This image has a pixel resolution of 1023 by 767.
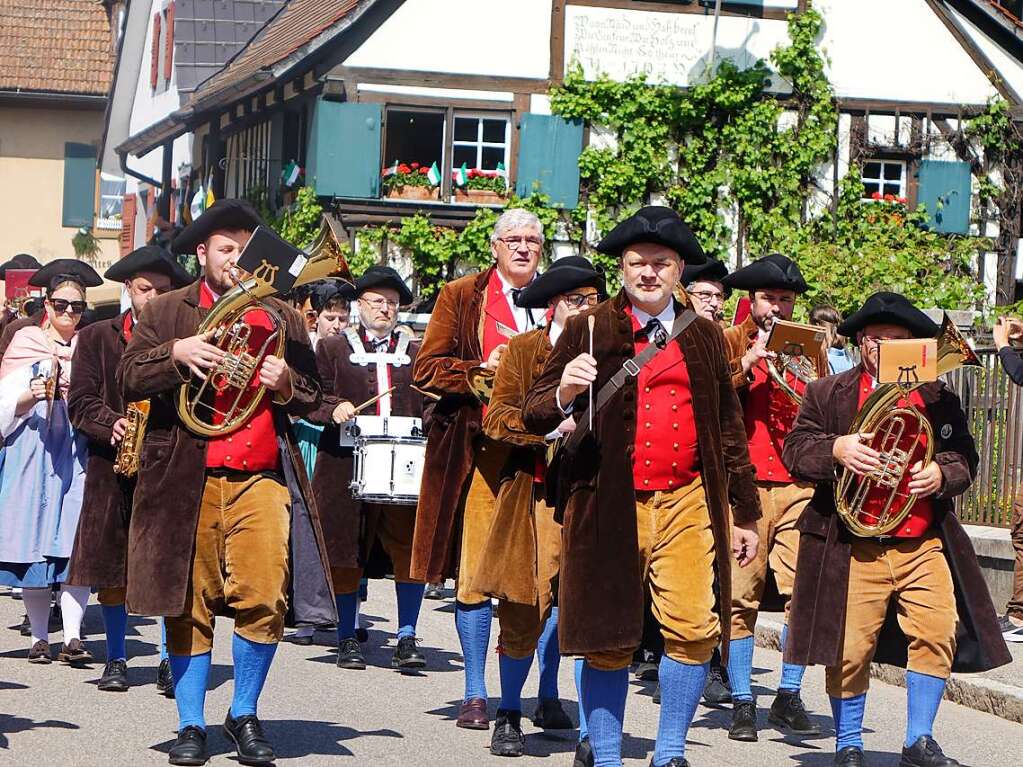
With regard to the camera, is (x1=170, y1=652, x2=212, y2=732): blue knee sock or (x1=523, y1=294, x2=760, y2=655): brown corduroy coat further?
(x1=170, y1=652, x2=212, y2=732): blue knee sock

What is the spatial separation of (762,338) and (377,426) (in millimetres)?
2519

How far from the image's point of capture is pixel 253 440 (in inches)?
310

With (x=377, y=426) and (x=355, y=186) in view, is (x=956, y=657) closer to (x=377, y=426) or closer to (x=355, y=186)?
(x=377, y=426)

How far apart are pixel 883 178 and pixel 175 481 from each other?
22.5 metres

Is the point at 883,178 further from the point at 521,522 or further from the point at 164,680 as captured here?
the point at 521,522

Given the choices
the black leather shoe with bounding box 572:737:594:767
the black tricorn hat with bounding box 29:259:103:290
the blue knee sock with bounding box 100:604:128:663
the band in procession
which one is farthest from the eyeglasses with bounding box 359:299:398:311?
the black leather shoe with bounding box 572:737:594:767

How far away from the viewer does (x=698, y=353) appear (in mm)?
7250

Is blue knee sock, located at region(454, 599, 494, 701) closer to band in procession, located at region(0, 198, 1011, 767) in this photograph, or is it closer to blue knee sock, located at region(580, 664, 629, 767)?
band in procession, located at region(0, 198, 1011, 767)

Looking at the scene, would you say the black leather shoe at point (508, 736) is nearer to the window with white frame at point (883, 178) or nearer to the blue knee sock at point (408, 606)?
the blue knee sock at point (408, 606)

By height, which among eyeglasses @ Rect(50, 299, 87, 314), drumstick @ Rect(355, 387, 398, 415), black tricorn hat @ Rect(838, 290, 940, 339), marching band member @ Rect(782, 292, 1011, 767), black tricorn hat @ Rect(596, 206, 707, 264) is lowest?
marching band member @ Rect(782, 292, 1011, 767)

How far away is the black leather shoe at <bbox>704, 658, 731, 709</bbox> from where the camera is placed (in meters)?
10.2

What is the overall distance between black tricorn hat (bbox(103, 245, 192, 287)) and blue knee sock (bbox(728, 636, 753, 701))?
10.9 feet

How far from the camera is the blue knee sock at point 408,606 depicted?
1112 centimetres

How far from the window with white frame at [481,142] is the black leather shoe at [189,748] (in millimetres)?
20111
